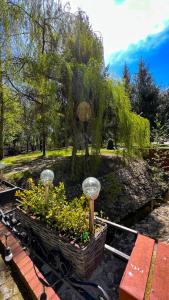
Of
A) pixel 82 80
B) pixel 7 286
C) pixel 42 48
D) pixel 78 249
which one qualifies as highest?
pixel 42 48

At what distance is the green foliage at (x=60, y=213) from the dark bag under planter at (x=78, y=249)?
7 centimetres

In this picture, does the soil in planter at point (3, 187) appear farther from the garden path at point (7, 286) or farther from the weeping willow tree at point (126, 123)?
the weeping willow tree at point (126, 123)

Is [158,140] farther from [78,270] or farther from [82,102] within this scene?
[78,270]

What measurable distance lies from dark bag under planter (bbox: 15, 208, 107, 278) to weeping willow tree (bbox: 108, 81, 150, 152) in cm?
482

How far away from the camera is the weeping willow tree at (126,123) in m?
6.12

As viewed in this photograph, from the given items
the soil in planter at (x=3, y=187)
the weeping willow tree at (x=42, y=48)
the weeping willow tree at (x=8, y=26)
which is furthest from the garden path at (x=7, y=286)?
the weeping willow tree at (x=8, y=26)

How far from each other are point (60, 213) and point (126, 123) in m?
4.96

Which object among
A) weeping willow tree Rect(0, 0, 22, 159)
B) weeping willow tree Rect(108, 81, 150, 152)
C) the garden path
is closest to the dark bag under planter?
the garden path

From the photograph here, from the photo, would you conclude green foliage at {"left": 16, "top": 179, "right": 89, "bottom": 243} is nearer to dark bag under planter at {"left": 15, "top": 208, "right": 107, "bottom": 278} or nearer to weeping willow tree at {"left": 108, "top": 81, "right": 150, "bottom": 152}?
dark bag under planter at {"left": 15, "top": 208, "right": 107, "bottom": 278}

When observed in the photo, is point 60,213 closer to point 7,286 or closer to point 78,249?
point 78,249

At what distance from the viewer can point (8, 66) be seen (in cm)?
598

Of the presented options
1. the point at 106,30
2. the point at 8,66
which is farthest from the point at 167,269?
the point at 106,30

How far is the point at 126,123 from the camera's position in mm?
6430

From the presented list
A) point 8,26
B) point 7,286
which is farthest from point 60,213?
point 8,26
